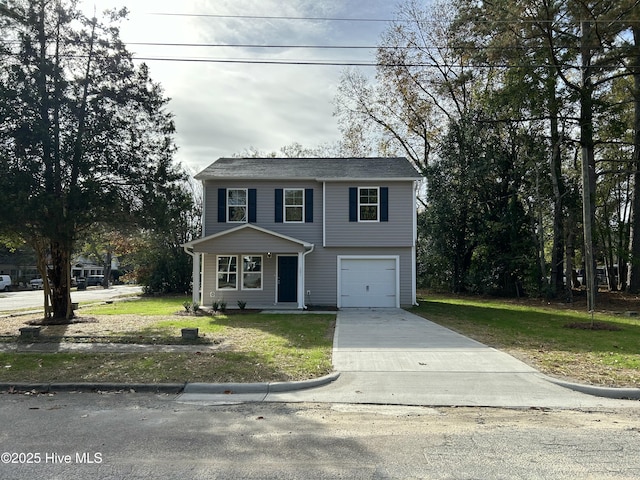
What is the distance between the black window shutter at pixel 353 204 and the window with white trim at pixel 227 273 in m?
4.97

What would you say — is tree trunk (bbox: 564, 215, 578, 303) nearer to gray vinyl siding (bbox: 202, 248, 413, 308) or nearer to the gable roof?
gray vinyl siding (bbox: 202, 248, 413, 308)

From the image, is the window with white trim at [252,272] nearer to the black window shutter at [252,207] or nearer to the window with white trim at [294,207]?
the black window shutter at [252,207]

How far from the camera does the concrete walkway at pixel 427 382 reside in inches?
238

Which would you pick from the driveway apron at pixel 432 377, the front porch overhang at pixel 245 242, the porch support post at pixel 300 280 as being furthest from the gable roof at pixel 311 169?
the driveway apron at pixel 432 377

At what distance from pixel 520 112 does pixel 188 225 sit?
21.1 m

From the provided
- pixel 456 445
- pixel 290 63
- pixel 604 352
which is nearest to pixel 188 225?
pixel 290 63

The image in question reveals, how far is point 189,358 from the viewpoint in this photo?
802 centimetres

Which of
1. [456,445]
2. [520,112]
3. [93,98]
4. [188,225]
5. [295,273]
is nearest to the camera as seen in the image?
[456,445]

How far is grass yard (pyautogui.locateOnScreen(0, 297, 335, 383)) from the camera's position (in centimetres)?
691

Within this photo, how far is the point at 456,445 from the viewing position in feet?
14.4

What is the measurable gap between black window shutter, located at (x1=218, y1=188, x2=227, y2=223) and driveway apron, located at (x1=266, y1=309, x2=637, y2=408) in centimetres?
920

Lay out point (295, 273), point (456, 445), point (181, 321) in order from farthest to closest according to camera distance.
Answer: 1. point (295, 273)
2. point (181, 321)
3. point (456, 445)

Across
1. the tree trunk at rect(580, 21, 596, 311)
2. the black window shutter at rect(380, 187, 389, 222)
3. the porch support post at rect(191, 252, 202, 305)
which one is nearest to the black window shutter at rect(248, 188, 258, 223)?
the porch support post at rect(191, 252, 202, 305)

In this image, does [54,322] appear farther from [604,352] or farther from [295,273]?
[604,352]
